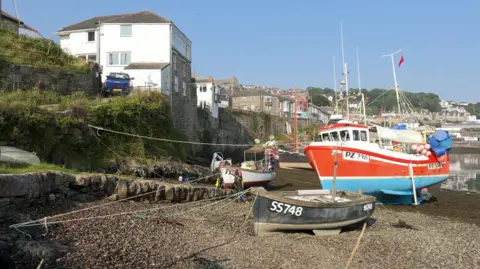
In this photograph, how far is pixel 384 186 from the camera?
20859mm

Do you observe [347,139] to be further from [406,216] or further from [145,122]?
[145,122]

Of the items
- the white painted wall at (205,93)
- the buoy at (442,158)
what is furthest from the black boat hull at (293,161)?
the white painted wall at (205,93)

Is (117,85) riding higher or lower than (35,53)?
lower

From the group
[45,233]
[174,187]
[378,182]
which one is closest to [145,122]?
[174,187]

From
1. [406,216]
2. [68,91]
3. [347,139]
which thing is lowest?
[406,216]

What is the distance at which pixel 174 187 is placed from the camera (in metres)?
15.6

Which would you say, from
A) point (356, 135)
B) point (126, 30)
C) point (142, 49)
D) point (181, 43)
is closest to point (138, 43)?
point (142, 49)

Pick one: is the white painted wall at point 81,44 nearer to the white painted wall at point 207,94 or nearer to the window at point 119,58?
the window at point 119,58

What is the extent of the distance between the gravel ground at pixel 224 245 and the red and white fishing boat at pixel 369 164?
635 centimetres

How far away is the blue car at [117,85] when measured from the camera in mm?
28703

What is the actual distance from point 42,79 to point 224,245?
18.3 metres

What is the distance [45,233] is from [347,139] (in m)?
16.3

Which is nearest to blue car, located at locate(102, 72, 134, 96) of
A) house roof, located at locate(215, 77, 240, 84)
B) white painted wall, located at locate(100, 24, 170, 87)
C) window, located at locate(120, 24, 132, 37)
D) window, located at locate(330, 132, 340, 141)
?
white painted wall, located at locate(100, 24, 170, 87)

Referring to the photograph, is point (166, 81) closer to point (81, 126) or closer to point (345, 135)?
point (81, 126)
